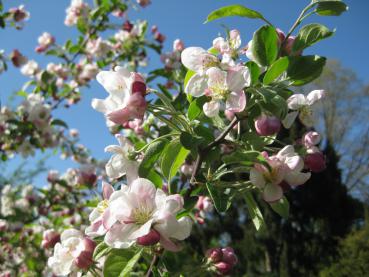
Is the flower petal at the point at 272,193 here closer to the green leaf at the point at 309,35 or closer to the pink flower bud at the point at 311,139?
the pink flower bud at the point at 311,139

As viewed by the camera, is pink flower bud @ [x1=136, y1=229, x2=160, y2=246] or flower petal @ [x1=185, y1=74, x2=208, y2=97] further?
flower petal @ [x1=185, y1=74, x2=208, y2=97]

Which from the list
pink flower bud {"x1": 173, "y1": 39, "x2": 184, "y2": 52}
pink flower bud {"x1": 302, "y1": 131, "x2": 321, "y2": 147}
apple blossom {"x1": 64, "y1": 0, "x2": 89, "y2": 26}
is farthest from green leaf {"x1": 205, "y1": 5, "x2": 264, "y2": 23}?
apple blossom {"x1": 64, "y1": 0, "x2": 89, "y2": 26}

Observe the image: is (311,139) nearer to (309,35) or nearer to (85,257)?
(309,35)

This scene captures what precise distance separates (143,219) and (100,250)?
7.9 inches

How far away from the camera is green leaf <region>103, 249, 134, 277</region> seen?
775mm

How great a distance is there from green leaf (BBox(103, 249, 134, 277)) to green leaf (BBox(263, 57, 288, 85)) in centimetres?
48

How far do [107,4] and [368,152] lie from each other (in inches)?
452

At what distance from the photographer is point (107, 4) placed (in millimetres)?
3293

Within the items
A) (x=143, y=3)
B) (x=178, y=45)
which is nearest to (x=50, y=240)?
(x=178, y=45)

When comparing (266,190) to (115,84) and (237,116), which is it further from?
(115,84)

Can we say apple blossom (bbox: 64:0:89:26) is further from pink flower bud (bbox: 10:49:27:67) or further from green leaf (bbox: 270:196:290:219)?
green leaf (bbox: 270:196:290:219)

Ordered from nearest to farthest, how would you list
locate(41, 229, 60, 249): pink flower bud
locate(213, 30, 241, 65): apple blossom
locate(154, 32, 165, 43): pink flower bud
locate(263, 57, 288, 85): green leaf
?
locate(263, 57, 288, 85): green leaf, locate(213, 30, 241, 65): apple blossom, locate(41, 229, 60, 249): pink flower bud, locate(154, 32, 165, 43): pink flower bud

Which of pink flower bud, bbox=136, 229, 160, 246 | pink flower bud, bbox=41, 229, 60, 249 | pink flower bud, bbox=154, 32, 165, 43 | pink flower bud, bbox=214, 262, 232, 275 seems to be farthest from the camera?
pink flower bud, bbox=154, 32, 165, 43

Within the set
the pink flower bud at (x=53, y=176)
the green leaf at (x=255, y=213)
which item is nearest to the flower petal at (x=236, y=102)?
the green leaf at (x=255, y=213)
